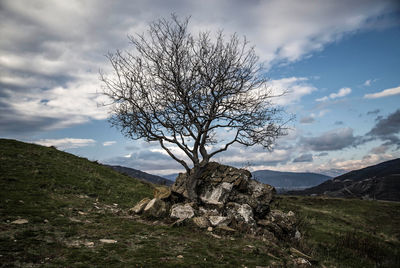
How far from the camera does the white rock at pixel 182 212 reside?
47.4 ft

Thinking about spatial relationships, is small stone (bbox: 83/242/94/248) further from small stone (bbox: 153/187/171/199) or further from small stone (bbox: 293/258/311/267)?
small stone (bbox: 293/258/311/267)

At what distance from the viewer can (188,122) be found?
17.8 metres

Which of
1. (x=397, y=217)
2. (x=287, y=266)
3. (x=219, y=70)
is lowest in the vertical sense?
(x=397, y=217)

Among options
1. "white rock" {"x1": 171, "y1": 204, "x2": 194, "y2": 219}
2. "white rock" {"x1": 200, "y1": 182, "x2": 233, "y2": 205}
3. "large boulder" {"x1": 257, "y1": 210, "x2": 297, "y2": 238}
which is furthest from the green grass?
"white rock" {"x1": 171, "y1": 204, "x2": 194, "y2": 219}

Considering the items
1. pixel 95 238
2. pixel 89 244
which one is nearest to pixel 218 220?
pixel 95 238

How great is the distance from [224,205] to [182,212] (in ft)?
11.0

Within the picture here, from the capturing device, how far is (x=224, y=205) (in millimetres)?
16406

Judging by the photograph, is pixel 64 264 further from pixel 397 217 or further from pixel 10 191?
pixel 397 217

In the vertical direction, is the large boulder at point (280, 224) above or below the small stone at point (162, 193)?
below

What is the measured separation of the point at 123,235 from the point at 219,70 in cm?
1284

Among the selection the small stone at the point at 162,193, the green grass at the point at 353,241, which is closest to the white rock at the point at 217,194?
the small stone at the point at 162,193

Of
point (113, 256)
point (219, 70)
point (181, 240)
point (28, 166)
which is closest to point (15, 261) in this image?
point (113, 256)

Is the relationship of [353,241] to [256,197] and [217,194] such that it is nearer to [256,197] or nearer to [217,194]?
[256,197]

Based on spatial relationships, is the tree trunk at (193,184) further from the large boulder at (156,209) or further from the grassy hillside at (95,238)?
the grassy hillside at (95,238)
